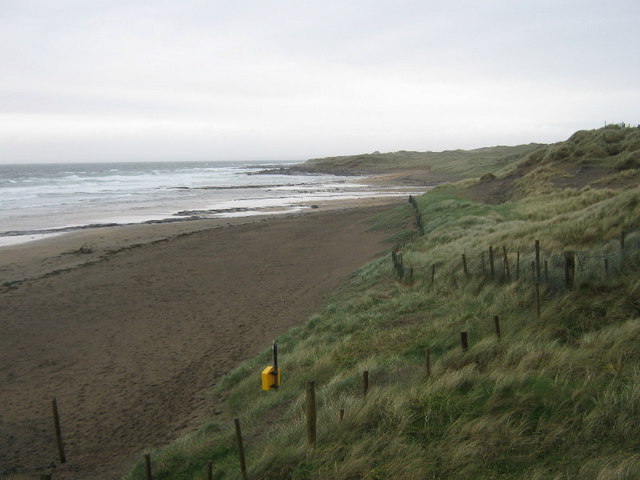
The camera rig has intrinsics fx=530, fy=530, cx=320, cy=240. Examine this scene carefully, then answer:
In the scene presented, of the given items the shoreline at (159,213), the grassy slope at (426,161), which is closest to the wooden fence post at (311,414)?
the shoreline at (159,213)

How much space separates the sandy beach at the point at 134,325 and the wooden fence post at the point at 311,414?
3.16 m

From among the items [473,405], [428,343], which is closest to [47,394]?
[428,343]

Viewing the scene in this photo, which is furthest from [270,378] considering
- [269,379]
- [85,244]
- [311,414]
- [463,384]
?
[85,244]

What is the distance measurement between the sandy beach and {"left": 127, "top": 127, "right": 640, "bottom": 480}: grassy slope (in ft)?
4.31

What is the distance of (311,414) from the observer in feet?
16.6

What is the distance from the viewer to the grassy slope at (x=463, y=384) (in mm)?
4672

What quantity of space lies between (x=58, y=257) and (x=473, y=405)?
21520mm

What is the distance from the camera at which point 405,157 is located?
427 feet

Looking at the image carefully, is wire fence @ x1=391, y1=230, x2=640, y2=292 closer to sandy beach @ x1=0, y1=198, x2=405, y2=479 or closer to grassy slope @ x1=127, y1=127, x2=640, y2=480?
grassy slope @ x1=127, y1=127, x2=640, y2=480

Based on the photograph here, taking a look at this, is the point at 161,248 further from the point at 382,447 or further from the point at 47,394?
the point at 382,447

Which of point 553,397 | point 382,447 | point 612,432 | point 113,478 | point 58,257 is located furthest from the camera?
point 58,257

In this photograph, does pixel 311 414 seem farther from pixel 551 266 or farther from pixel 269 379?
pixel 551 266

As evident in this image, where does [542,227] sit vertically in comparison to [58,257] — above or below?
above

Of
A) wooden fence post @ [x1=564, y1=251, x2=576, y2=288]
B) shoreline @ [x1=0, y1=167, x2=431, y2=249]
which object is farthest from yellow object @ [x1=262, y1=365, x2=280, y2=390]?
shoreline @ [x1=0, y1=167, x2=431, y2=249]
